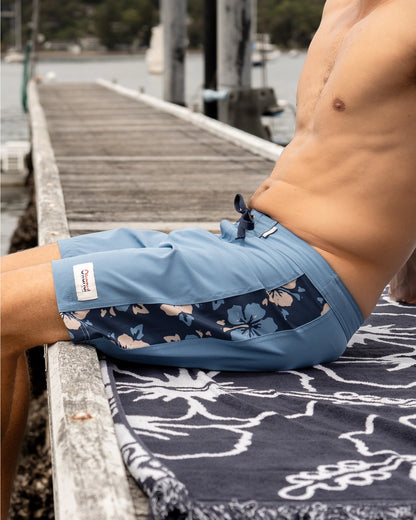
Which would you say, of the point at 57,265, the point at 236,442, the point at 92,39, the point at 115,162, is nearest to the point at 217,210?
the point at 115,162

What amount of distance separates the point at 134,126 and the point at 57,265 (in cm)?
912

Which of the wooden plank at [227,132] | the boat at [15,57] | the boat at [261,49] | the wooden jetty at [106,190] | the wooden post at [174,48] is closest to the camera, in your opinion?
the wooden jetty at [106,190]

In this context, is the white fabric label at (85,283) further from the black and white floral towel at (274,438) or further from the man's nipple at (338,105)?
the man's nipple at (338,105)

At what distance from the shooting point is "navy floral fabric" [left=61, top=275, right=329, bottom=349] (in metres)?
2.78

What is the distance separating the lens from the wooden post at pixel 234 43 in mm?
13742

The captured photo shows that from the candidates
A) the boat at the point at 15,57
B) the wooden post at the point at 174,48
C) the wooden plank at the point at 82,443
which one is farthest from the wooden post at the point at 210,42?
the boat at the point at 15,57

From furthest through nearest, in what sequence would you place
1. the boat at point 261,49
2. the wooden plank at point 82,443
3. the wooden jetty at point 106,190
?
the boat at point 261,49 < the wooden jetty at point 106,190 < the wooden plank at point 82,443

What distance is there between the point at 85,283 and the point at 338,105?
962mm

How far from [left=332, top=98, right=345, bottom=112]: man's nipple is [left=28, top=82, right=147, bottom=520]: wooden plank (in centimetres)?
106

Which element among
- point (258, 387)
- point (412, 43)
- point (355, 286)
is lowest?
point (258, 387)

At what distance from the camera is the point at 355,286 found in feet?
9.64

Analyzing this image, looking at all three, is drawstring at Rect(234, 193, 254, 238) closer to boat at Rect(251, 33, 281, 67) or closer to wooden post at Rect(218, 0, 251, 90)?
boat at Rect(251, 33, 281, 67)

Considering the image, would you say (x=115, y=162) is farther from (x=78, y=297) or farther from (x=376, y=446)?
(x=376, y=446)

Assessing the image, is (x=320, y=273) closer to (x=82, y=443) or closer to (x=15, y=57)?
(x=82, y=443)
